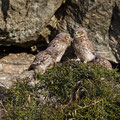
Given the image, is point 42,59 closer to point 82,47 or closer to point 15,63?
point 82,47

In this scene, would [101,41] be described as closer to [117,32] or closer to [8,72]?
[117,32]

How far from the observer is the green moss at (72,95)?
3.87m

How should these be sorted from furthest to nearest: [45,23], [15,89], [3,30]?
[45,23]
[3,30]
[15,89]

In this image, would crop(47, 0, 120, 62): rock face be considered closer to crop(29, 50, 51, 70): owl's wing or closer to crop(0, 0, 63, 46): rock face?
crop(0, 0, 63, 46): rock face

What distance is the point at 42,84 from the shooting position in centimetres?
454

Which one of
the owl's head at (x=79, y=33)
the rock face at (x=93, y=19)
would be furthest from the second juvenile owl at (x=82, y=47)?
the rock face at (x=93, y=19)

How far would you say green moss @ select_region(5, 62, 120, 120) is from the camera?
3871mm

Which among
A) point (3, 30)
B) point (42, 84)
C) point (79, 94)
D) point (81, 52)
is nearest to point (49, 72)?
point (42, 84)

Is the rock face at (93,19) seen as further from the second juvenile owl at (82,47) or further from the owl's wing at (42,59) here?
the owl's wing at (42,59)

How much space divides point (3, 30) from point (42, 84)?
1.90 m

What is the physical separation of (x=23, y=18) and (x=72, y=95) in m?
2.37

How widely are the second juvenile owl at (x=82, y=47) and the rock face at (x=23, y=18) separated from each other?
84 centimetres

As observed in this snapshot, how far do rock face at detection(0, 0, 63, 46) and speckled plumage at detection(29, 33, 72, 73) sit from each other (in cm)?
63

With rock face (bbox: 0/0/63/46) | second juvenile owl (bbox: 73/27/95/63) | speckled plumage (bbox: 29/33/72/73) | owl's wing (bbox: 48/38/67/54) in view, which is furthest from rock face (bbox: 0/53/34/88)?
second juvenile owl (bbox: 73/27/95/63)
